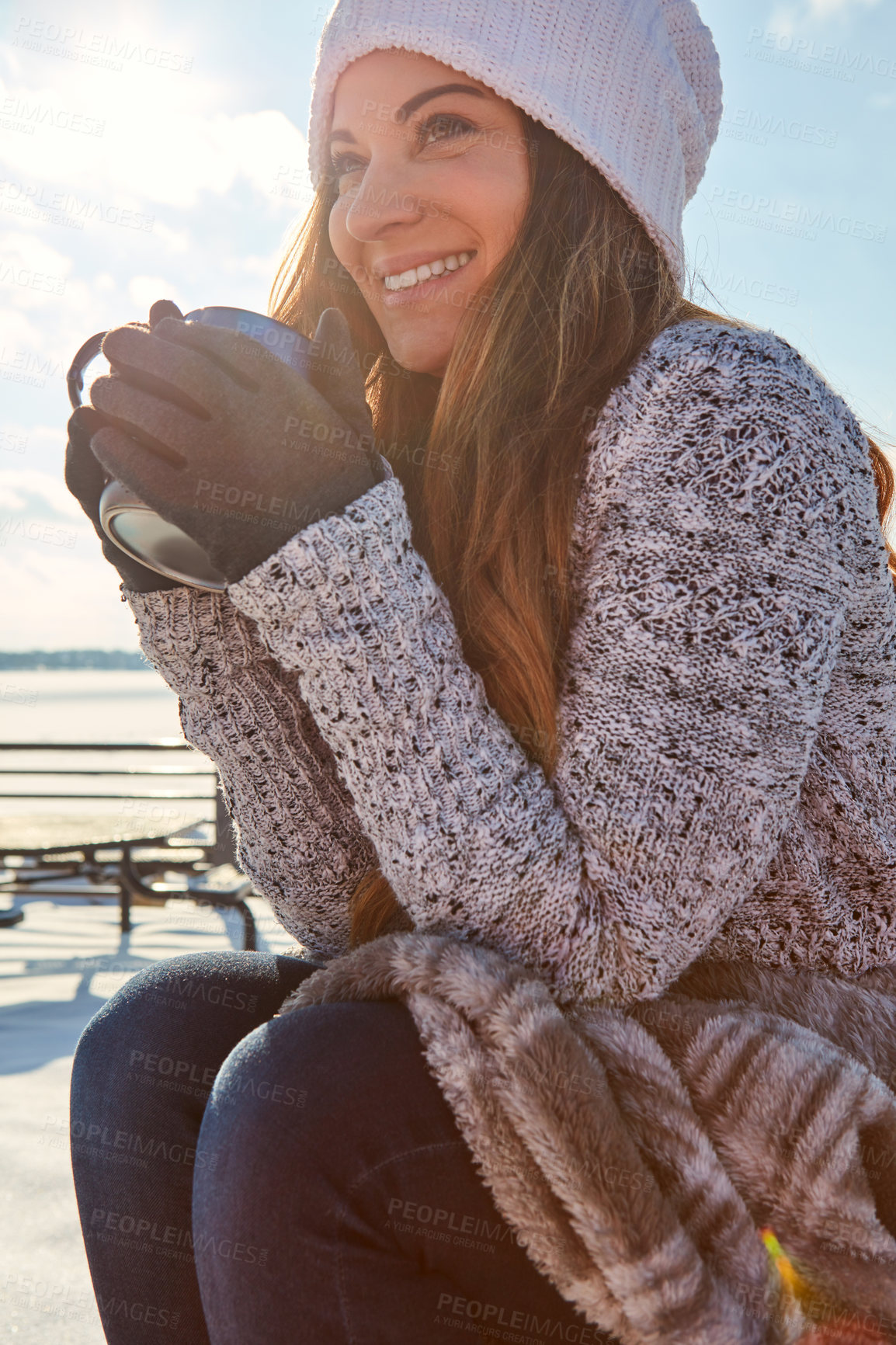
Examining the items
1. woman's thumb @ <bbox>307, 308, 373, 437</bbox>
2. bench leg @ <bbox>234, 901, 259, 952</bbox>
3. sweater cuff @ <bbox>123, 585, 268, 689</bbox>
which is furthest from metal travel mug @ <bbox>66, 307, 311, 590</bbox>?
bench leg @ <bbox>234, 901, 259, 952</bbox>

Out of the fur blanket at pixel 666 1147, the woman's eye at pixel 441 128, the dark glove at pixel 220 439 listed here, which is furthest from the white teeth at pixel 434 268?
the fur blanket at pixel 666 1147

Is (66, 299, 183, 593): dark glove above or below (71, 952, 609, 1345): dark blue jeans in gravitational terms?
above

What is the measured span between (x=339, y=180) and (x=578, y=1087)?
1325 millimetres

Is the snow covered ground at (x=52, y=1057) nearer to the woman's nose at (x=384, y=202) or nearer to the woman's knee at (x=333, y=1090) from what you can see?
the woman's knee at (x=333, y=1090)

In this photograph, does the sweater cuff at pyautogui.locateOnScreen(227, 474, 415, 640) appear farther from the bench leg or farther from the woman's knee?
the bench leg

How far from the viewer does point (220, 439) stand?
31.9 inches

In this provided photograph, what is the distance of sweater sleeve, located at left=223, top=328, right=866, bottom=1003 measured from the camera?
2.65 ft

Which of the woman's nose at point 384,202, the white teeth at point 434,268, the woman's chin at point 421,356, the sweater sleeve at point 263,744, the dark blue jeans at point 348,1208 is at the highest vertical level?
the woman's nose at point 384,202

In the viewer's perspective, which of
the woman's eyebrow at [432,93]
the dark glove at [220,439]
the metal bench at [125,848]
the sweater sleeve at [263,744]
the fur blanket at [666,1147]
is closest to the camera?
the fur blanket at [666,1147]

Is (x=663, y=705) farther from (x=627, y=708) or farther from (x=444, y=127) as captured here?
(x=444, y=127)

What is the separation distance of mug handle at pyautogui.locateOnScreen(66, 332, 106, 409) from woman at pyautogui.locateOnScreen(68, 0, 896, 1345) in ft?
0.21

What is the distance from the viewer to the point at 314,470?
83 cm

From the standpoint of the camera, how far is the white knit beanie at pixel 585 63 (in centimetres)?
116

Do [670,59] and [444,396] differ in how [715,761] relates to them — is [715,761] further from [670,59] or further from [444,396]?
[670,59]
